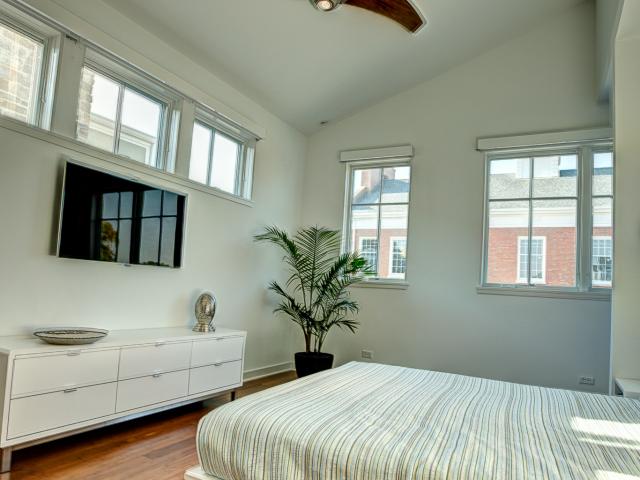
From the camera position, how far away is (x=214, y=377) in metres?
3.41

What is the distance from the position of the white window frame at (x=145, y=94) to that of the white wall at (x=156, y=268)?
4.0 inches

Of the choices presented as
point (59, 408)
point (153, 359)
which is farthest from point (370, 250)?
point (59, 408)

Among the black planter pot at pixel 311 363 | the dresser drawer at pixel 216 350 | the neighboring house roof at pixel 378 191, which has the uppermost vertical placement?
the neighboring house roof at pixel 378 191

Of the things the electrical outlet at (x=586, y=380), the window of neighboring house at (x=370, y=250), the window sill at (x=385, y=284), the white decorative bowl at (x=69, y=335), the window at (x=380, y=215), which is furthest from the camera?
the window of neighboring house at (x=370, y=250)

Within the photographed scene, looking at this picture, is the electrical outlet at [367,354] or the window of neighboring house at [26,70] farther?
the electrical outlet at [367,354]

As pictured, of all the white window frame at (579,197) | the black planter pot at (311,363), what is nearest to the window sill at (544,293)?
the white window frame at (579,197)

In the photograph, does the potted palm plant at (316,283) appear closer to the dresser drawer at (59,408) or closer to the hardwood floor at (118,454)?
the hardwood floor at (118,454)

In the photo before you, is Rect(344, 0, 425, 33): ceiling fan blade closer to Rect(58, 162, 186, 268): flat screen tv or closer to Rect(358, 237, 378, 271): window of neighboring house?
Rect(58, 162, 186, 268): flat screen tv

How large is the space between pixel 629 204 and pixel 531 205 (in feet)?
4.04

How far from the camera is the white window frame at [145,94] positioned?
3094 mm

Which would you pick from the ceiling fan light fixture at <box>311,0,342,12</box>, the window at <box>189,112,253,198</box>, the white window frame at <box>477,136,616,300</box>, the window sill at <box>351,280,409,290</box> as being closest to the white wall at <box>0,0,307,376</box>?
the window at <box>189,112,253,198</box>

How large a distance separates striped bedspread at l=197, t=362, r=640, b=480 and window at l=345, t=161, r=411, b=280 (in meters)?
2.80

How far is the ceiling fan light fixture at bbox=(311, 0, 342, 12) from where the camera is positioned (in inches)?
127

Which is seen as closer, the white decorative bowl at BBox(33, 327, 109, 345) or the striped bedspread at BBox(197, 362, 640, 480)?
the striped bedspread at BBox(197, 362, 640, 480)
